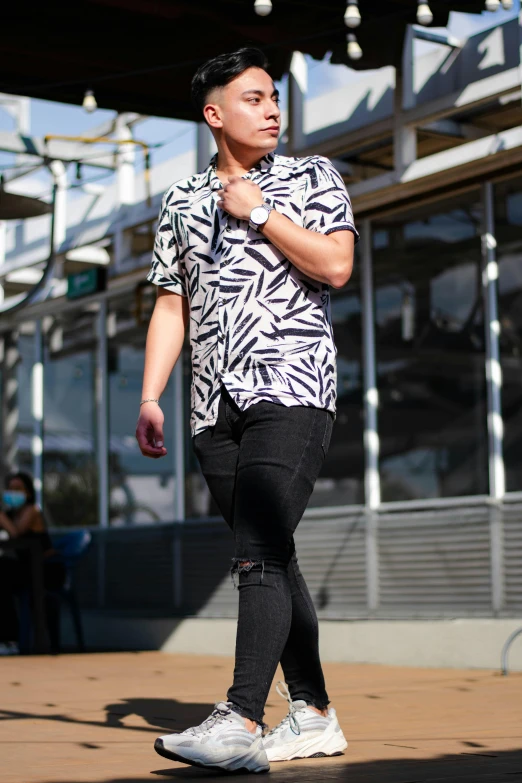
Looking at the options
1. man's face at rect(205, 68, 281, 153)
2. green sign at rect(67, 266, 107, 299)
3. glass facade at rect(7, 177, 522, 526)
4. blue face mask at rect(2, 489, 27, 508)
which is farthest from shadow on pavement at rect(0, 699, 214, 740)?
green sign at rect(67, 266, 107, 299)

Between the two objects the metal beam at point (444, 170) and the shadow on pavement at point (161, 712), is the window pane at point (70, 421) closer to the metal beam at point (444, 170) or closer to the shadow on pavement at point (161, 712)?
the metal beam at point (444, 170)

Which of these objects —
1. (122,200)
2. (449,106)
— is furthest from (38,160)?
(449,106)

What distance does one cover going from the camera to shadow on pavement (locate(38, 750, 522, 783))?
2639 mm

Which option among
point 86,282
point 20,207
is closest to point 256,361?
point 20,207

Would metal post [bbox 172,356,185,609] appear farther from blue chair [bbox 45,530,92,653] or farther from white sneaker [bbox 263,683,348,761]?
white sneaker [bbox 263,683,348,761]

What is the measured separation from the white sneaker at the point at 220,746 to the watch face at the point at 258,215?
1.12 meters

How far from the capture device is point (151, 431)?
309 cm

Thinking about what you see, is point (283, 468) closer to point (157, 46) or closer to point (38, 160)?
point (157, 46)

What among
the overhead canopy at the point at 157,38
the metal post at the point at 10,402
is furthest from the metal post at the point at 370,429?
the metal post at the point at 10,402

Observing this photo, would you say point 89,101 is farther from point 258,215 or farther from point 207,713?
point 258,215

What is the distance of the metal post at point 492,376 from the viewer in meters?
7.39

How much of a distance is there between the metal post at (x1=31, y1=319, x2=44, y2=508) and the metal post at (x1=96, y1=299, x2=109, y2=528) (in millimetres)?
1147

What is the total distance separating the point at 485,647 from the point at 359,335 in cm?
258

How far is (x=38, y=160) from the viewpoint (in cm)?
1004
